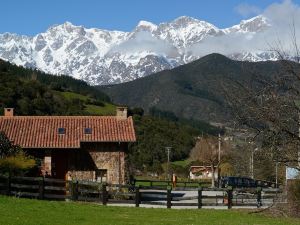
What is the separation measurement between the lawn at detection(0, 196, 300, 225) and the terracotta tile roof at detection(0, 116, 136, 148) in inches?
569

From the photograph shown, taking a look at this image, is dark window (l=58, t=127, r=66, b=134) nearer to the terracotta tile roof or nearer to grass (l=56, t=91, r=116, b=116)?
the terracotta tile roof

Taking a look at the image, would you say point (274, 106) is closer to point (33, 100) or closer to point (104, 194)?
point (104, 194)

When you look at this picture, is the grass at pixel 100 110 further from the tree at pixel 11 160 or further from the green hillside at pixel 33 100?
the tree at pixel 11 160

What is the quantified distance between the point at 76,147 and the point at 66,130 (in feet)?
8.01

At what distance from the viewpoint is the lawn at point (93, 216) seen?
54.0ft

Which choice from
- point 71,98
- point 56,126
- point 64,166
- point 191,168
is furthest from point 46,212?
point 71,98

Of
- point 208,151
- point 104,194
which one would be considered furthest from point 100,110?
point 104,194

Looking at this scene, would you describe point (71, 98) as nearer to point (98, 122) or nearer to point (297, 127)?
point (98, 122)

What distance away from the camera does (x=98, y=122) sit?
39844mm

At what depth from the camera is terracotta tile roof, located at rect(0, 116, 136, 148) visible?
36531mm

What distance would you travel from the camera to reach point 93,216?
1855cm

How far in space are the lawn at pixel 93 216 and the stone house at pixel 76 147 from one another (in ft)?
46.1

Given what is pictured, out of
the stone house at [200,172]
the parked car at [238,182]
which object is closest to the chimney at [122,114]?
the parked car at [238,182]

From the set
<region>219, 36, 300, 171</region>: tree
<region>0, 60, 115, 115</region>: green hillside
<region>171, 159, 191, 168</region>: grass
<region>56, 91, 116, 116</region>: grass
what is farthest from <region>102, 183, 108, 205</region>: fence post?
<region>56, 91, 116, 116</region>: grass
